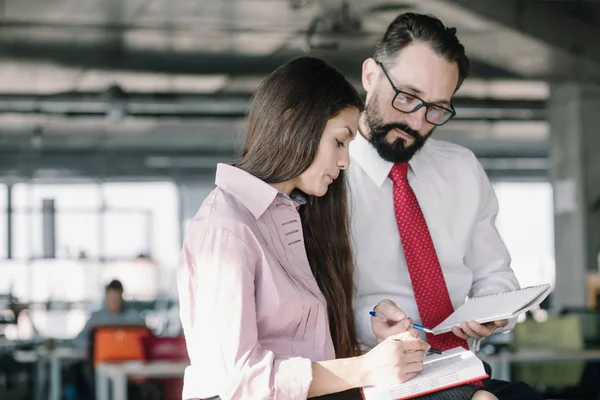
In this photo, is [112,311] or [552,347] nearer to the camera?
[552,347]

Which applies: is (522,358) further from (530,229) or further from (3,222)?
(3,222)

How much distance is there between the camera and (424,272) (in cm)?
258

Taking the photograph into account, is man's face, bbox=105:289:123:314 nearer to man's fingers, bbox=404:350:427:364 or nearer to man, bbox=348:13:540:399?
man, bbox=348:13:540:399

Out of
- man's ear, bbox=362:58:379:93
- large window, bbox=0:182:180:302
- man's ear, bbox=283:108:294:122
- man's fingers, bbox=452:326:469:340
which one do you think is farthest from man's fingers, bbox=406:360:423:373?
large window, bbox=0:182:180:302

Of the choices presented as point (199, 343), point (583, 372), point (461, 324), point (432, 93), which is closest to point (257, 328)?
point (199, 343)

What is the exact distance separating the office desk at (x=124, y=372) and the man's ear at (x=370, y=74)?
3586 millimetres

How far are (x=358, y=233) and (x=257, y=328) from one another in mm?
767

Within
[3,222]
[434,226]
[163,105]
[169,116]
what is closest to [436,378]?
[434,226]

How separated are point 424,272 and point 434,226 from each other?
0.57 ft

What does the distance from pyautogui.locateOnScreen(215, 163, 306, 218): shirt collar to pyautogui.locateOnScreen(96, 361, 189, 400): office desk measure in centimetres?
407

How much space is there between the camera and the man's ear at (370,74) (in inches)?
105

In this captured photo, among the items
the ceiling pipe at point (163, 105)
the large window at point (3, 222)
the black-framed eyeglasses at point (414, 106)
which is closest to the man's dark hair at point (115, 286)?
the large window at point (3, 222)

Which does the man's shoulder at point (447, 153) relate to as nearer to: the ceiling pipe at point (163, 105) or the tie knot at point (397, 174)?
the tie knot at point (397, 174)

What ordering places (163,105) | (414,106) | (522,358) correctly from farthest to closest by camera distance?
(163,105), (522,358), (414,106)
